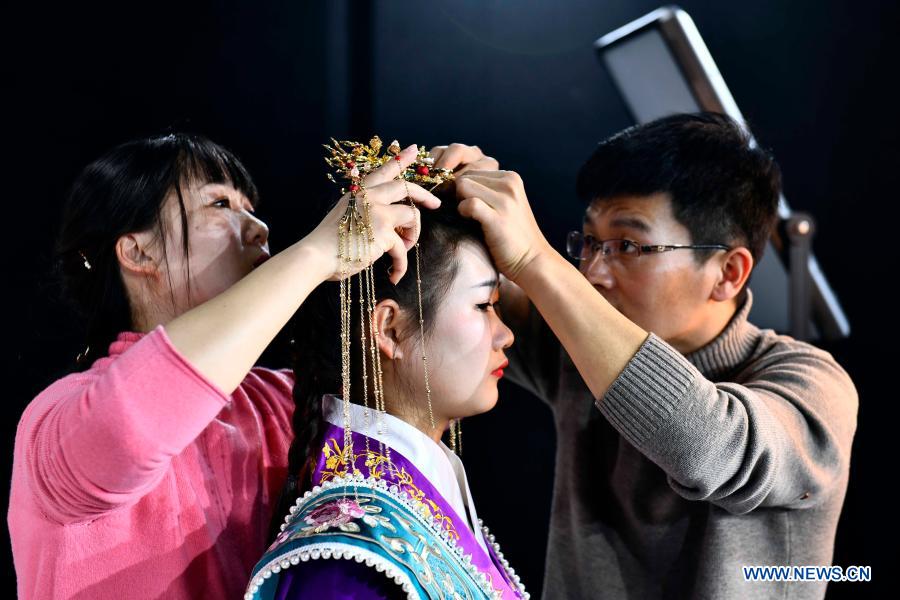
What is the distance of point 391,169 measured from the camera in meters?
1.14

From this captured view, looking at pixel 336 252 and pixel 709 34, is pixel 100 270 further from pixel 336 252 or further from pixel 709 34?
pixel 709 34

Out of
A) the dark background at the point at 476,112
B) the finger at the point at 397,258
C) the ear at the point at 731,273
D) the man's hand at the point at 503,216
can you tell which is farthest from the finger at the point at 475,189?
the ear at the point at 731,273

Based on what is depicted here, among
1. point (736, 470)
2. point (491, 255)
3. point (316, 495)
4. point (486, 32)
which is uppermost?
point (486, 32)

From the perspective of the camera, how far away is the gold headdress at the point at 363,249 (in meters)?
1.06

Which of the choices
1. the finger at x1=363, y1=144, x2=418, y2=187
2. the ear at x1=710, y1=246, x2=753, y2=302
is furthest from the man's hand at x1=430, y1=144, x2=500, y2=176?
the ear at x1=710, y1=246, x2=753, y2=302

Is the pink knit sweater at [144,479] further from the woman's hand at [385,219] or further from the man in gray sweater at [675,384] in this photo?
the man in gray sweater at [675,384]

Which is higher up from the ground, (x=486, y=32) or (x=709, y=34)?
(x=486, y=32)

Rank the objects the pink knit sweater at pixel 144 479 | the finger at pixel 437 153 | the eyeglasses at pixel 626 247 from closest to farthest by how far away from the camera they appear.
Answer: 1. the pink knit sweater at pixel 144 479
2. the finger at pixel 437 153
3. the eyeglasses at pixel 626 247

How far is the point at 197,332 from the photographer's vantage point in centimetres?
94

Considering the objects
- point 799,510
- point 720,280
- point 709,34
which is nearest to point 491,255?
point 720,280

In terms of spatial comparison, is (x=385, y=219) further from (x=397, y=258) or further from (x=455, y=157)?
(x=455, y=157)

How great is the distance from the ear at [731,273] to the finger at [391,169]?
654 millimetres

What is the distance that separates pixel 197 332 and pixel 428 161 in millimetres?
435

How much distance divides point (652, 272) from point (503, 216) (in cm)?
42
